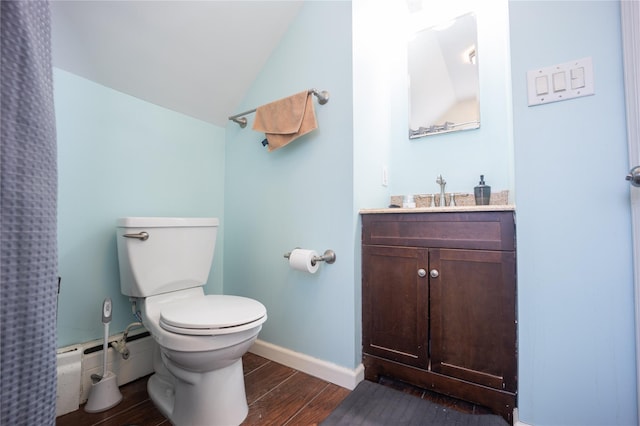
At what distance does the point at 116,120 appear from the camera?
1392mm

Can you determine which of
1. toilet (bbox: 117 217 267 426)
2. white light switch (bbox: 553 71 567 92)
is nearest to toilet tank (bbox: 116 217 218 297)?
toilet (bbox: 117 217 267 426)

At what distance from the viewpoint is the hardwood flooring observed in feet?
3.55

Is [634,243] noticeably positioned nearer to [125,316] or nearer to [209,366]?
[209,366]

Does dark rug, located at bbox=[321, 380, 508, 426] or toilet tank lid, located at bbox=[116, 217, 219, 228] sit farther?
toilet tank lid, located at bbox=[116, 217, 219, 228]

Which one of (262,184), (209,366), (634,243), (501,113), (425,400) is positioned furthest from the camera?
(262,184)

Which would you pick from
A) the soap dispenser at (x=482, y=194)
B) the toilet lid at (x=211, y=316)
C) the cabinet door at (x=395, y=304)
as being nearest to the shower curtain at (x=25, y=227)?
the toilet lid at (x=211, y=316)

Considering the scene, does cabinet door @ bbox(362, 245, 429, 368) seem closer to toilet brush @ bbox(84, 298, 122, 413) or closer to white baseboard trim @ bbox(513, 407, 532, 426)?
white baseboard trim @ bbox(513, 407, 532, 426)

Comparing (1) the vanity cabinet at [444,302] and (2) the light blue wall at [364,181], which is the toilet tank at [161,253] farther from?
(1) the vanity cabinet at [444,302]

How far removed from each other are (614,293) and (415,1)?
6.06 feet

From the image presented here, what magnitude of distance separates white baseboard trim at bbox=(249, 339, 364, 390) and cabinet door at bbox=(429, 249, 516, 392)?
1.23 feet

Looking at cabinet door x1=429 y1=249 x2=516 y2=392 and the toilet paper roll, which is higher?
the toilet paper roll

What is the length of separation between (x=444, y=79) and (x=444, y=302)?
1.31 meters

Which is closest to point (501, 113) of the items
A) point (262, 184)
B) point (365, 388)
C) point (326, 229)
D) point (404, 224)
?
point (404, 224)

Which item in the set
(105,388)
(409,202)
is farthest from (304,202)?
(105,388)
